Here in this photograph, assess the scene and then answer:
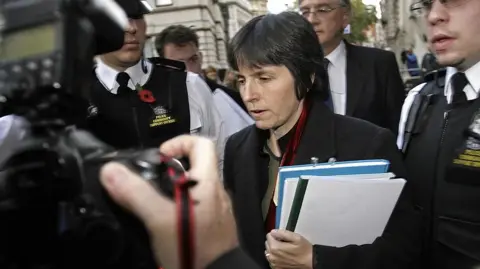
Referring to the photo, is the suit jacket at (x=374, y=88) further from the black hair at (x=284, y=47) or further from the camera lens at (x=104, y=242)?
the camera lens at (x=104, y=242)

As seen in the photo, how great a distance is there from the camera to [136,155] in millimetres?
851

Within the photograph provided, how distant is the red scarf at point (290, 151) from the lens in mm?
2049

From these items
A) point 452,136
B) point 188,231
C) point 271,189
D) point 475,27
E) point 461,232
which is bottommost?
point 461,232

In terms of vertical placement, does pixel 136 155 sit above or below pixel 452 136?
above

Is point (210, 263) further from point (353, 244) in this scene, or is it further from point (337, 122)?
point (337, 122)

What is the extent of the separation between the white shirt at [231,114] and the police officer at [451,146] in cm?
139

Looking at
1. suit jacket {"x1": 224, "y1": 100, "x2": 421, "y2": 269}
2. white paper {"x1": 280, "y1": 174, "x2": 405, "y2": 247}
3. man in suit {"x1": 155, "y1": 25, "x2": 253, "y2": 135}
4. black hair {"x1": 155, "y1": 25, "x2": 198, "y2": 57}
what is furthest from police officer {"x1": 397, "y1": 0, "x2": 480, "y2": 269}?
black hair {"x1": 155, "y1": 25, "x2": 198, "y2": 57}

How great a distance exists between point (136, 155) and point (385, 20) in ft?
125

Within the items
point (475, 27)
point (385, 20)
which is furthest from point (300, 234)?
point (385, 20)

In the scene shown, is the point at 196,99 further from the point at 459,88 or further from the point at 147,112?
the point at 459,88

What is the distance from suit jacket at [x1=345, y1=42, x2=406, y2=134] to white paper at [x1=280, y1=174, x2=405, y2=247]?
140cm

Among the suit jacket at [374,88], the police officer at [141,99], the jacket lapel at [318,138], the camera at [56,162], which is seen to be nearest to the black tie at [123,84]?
the police officer at [141,99]

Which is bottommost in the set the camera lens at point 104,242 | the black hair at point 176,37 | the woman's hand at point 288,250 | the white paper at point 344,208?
the woman's hand at point 288,250

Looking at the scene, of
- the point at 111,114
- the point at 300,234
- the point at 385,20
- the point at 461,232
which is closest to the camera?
the point at 300,234
